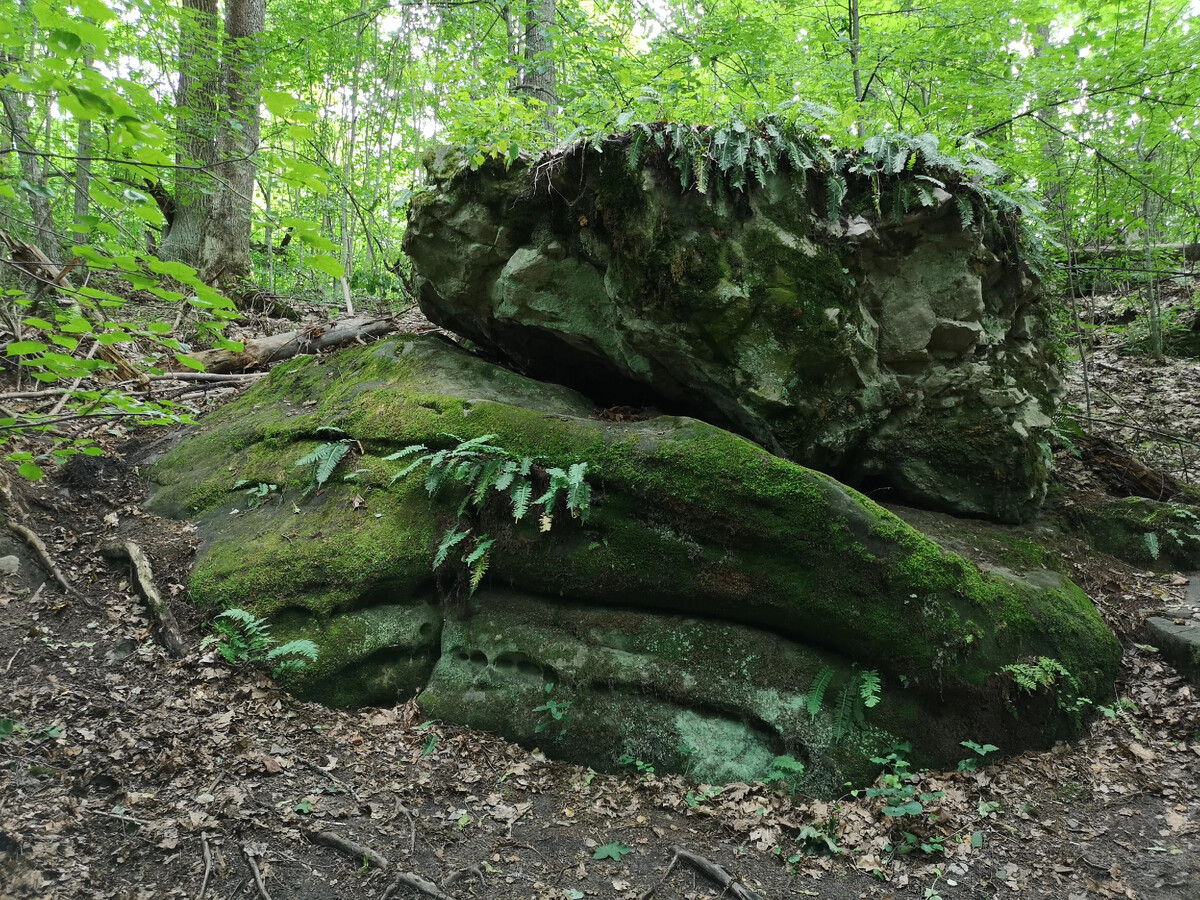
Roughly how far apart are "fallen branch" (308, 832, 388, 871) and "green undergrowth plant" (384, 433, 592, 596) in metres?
1.98

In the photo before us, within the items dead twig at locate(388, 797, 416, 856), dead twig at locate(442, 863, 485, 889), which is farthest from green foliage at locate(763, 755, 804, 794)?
dead twig at locate(388, 797, 416, 856)

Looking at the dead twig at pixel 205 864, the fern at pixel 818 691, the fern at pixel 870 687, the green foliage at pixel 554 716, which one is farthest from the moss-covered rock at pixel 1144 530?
the dead twig at pixel 205 864

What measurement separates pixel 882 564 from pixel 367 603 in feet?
14.2

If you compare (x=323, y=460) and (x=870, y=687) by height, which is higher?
(x=323, y=460)

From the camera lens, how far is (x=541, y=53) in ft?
30.4

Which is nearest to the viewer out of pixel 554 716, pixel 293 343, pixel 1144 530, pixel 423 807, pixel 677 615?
pixel 423 807

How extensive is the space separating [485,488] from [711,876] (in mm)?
3272

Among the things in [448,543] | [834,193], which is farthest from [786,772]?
[834,193]

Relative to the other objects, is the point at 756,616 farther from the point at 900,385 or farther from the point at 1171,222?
the point at 1171,222

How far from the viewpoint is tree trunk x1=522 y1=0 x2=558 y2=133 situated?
30.9 feet

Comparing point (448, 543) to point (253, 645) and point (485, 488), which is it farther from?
point (253, 645)

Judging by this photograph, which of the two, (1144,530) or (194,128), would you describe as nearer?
(1144,530)

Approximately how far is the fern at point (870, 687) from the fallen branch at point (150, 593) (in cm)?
532

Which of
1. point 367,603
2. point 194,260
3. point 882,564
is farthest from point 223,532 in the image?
point 194,260
